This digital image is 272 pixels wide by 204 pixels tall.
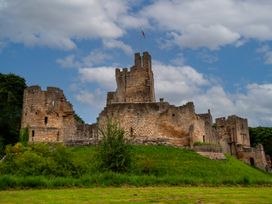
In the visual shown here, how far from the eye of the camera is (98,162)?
1122 inches

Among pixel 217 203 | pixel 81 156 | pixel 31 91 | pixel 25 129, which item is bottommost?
pixel 217 203

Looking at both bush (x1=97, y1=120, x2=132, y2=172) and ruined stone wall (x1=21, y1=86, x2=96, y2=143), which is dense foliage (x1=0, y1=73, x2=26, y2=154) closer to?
ruined stone wall (x1=21, y1=86, x2=96, y2=143)

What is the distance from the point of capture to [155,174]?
94.7ft

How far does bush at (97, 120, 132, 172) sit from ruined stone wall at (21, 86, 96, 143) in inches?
620

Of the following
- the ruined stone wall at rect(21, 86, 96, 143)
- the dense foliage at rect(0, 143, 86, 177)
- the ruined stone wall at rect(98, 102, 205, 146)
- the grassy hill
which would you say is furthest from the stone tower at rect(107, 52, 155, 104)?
the dense foliage at rect(0, 143, 86, 177)

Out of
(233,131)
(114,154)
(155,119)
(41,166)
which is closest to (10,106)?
(155,119)

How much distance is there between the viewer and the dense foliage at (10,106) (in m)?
51.4

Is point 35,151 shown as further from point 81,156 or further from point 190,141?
point 190,141

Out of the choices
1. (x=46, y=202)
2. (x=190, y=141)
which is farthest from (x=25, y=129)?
(x=46, y=202)

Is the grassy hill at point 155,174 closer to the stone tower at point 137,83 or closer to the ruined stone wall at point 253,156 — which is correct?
the stone tower at point 137,83

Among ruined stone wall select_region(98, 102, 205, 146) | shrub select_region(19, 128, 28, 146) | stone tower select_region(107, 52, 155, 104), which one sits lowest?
shrub select_region(19, 128, 28, 146)

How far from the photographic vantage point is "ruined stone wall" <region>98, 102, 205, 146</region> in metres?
43.2

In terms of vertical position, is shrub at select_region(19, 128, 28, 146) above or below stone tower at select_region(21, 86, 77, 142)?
below

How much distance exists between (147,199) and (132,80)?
37134 mm
